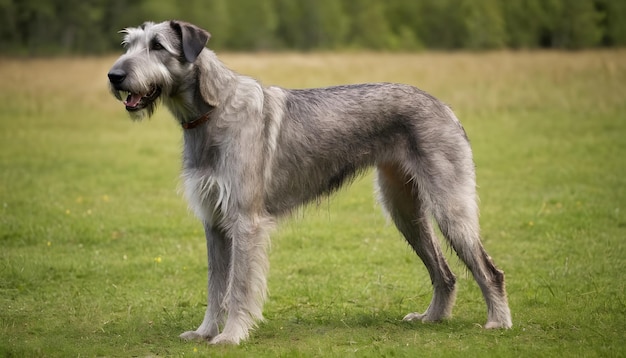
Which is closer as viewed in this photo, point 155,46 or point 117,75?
point 117,75

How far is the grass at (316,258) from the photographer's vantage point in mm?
7121

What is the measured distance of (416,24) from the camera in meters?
75.8

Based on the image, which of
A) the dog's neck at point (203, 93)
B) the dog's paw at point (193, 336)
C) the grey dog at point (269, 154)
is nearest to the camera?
the grey dog at point (269, 154)

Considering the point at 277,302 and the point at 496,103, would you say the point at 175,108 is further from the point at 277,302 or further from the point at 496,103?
the point at 496,103

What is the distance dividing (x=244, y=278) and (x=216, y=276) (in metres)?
0.45

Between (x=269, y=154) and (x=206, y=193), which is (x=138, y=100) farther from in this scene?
(x=269, y=154)

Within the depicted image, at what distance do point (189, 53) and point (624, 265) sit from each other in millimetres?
5559

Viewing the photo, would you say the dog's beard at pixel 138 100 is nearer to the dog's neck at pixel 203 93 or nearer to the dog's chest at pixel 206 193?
the dog's neck at pixel 203 93

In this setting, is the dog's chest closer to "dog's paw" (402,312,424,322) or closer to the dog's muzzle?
the dog's muzzle

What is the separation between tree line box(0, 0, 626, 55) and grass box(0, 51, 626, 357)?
88.4 feet

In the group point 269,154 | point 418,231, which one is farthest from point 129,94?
point 418,231

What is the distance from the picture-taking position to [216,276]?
7.34 m

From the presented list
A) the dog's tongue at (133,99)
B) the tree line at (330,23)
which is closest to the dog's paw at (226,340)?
the dog's tongue at (133,99)

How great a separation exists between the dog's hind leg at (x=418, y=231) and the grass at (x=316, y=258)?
22 centimetres
